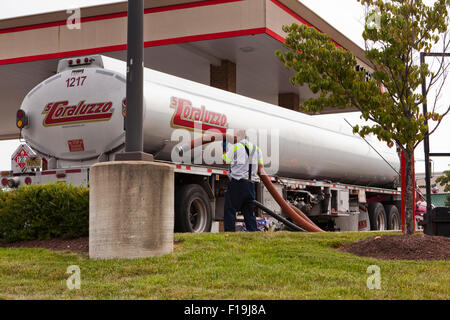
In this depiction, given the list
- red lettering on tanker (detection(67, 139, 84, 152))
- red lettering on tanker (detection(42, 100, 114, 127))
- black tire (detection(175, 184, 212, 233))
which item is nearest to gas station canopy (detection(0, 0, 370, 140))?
black tire (detection(175, 184, 212, 233))

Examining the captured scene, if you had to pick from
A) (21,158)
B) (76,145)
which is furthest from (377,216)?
(21,158)

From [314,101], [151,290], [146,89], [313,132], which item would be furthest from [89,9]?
[151,290]

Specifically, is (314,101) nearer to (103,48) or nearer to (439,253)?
(439,253)

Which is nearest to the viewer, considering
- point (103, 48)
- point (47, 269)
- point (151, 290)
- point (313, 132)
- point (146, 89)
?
point (151, 290)

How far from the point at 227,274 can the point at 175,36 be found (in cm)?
1574

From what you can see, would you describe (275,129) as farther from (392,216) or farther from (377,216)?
(392,216)

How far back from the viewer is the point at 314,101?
10000 mm

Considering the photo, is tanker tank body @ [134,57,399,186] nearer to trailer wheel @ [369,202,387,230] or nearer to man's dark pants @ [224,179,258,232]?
trailer wheel @ [369,202,387,230]

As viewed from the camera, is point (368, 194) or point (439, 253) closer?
point (439, 253)

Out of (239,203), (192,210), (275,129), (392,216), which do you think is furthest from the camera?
(392,216)

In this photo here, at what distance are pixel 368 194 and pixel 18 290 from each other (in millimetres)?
18791

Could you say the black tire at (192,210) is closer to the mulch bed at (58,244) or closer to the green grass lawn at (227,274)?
the green grass lawn at (227,274)

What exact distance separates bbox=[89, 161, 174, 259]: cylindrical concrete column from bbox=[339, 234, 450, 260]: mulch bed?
2.81 metres

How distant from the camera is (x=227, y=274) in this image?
692cm
